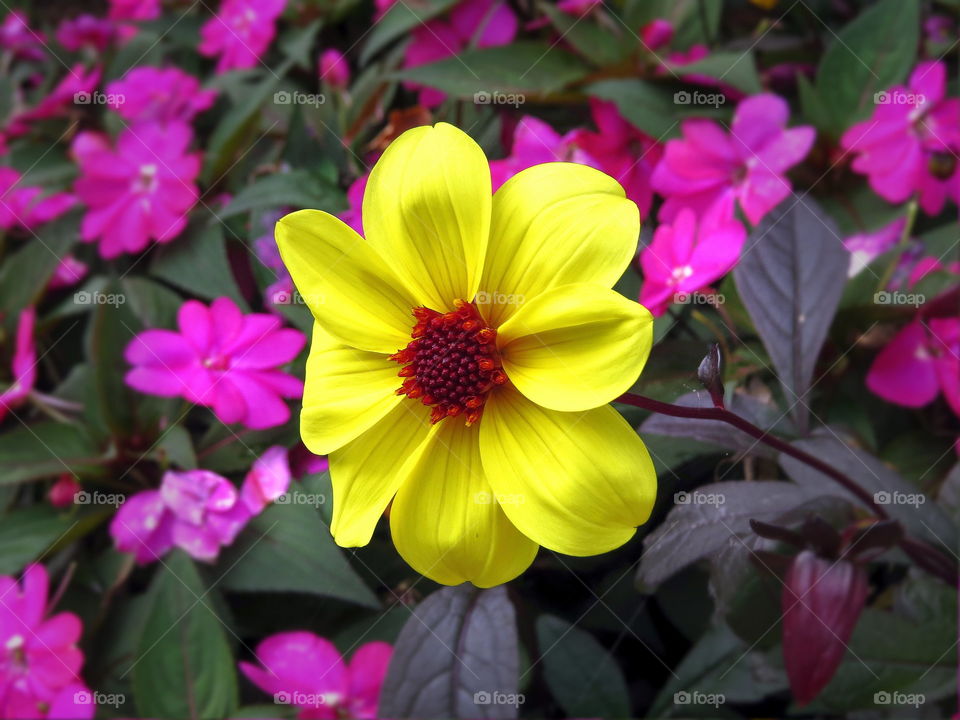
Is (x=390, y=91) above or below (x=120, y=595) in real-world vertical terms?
above

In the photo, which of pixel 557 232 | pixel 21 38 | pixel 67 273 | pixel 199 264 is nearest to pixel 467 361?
pixel 557 232

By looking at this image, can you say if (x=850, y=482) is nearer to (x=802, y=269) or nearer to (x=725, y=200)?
(x=802, y=269)

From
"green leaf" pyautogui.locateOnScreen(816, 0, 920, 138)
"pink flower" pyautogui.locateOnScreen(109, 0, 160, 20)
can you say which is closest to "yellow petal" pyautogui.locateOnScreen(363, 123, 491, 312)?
"green leaf" pyautogui.locateOnScreen(816, 0, 920, 138)

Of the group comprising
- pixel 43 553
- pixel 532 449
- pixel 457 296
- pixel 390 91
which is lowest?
pixel 43 553

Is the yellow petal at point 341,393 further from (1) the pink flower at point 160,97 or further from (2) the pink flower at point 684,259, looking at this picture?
(1) the pink flower at point 160,97

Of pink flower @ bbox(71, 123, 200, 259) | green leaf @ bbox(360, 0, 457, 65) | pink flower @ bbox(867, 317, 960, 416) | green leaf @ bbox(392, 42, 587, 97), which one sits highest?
green leaf @ bbox(360, 0, 457, 65)

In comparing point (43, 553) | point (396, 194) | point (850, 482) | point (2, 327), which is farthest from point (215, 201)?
point (850, 482)

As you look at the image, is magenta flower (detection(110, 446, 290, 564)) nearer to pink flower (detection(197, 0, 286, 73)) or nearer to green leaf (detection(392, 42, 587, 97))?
green leaf (detection(392, 42, 587, 97))

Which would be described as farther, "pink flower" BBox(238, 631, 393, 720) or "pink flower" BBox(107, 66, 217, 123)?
"pink flower" BBox(107, 66, 217, 123)
